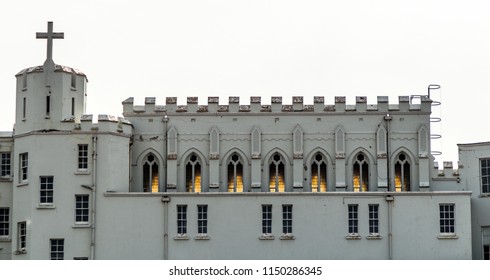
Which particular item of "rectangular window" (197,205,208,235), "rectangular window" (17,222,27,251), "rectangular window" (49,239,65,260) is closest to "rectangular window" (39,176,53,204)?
"rectangular window" (17,222,27,251)

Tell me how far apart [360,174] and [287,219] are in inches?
282

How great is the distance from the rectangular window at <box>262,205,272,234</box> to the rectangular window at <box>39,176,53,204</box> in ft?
48.1

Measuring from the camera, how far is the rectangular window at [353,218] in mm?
89375

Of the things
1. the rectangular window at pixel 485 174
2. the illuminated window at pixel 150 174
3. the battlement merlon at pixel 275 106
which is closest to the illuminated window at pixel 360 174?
the battlement merlon at pixel 275 106

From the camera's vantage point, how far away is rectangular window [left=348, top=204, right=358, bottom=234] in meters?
89.4

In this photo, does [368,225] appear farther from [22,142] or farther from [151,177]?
[22,142]

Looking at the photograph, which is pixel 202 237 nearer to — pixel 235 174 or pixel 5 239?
pixel 235 174

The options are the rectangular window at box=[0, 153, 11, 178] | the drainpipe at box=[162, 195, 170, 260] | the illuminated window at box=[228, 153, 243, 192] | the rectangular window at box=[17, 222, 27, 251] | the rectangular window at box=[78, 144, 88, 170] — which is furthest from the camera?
the illuminated window at box=[228, 153, 243, 192]

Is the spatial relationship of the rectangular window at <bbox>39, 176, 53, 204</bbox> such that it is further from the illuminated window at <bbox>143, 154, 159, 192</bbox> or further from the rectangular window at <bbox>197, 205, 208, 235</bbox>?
the rectangular window at <bbox>197, 205, 208, 235</bbox>

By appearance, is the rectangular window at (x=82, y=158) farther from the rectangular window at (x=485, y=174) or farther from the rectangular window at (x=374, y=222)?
the rectangular window at (x=485, y=174)

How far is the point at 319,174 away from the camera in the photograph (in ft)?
306

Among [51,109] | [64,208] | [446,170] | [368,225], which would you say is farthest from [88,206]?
[446,170]

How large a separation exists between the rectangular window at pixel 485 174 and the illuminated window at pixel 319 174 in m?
11.2

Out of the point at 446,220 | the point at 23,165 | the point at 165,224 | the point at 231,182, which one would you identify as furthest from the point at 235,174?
the point at 446,220
